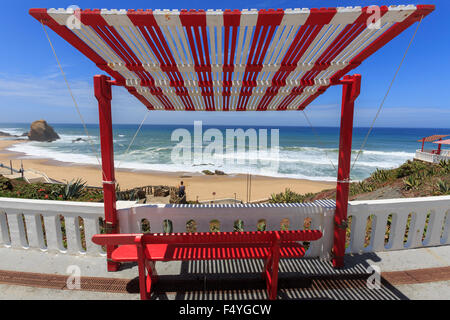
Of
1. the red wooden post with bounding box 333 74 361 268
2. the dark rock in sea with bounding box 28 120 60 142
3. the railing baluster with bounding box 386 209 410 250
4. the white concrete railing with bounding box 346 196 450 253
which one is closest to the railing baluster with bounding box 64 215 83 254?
the red wooden post with bounding box 333 74 361 268

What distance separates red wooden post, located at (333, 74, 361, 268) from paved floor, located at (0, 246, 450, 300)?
1.10 ft

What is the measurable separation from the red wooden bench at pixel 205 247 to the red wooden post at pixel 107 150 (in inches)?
23.6

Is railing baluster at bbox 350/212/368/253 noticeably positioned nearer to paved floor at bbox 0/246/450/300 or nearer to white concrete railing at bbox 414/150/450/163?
paved floor at bbox 0/246/450/300

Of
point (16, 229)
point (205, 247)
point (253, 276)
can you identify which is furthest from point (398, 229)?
point (16, 229)

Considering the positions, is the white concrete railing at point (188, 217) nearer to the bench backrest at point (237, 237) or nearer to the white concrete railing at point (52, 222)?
the white concrete railing at point (52, 222)

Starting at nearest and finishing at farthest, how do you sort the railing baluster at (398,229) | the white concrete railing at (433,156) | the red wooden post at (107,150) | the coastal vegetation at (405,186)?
the red wooden post at (107,150) → the railing baluster at (398,229) → the coastal vegetation at (405,186) → the white concrete railing at (433,156)

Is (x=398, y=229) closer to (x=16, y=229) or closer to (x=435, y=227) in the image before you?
(x=435, y=227)

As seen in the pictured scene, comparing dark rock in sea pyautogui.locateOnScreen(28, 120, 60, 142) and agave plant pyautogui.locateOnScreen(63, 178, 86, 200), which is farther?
dark rock in sea pyautogui.locateOnScreen(28, 120, 60, 142)

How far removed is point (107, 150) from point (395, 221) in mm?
4352

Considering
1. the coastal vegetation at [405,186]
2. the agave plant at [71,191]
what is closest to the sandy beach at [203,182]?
the coastal vegetation at [405,186]

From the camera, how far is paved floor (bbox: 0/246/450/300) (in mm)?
2873

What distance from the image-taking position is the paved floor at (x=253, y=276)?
287 cm

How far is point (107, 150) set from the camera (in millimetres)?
3186
